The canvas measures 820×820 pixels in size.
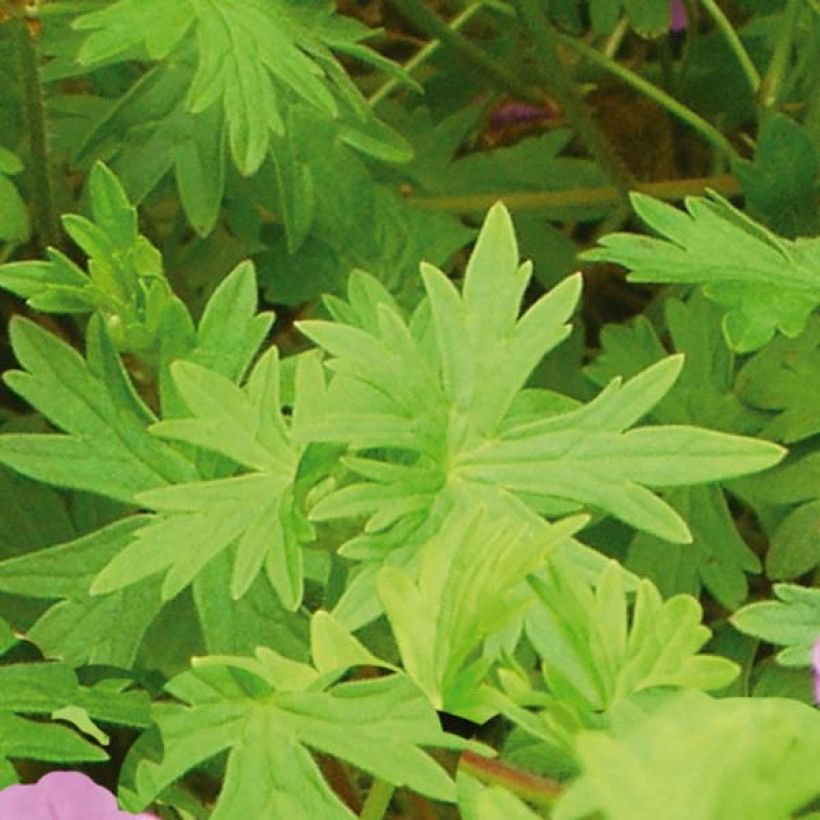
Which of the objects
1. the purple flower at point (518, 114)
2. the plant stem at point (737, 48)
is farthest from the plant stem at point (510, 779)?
the purple flower at point (518, 114)

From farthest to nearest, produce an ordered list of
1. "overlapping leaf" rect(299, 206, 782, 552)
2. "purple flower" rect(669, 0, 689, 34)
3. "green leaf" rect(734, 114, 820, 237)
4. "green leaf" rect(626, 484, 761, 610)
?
"purple flower" rect(669, 0, 689, 34) < "green leaf" rect(734, 114, 820, 237) < "green leaf" rect(626, 484, 761, 610) < "overlapping leaf" rect(299, 206, 782, 552)

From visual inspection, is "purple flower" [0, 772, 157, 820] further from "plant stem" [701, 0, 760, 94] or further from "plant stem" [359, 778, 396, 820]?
"plant stem" [701, 0, 760, 94]

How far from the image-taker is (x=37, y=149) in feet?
3.96

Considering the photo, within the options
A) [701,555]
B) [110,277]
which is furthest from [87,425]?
[701,555]

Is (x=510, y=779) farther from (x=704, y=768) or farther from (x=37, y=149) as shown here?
(x=37, y=149)

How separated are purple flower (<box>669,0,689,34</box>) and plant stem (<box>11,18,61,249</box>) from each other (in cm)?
65

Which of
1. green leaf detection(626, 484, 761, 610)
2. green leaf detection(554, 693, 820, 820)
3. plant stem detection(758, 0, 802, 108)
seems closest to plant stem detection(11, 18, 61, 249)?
green leaf detection(626, 484, 761, 610)

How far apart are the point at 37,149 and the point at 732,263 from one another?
496mm

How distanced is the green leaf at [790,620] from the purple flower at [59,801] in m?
0.33

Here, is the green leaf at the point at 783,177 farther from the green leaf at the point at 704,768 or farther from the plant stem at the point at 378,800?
the green leaf at the point at 704,768

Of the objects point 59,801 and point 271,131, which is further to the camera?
point 271,131

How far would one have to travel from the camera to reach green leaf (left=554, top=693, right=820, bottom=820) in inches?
16.5

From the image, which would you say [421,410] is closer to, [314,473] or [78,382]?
[314,473]

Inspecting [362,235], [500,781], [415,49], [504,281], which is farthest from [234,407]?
[415,49]
